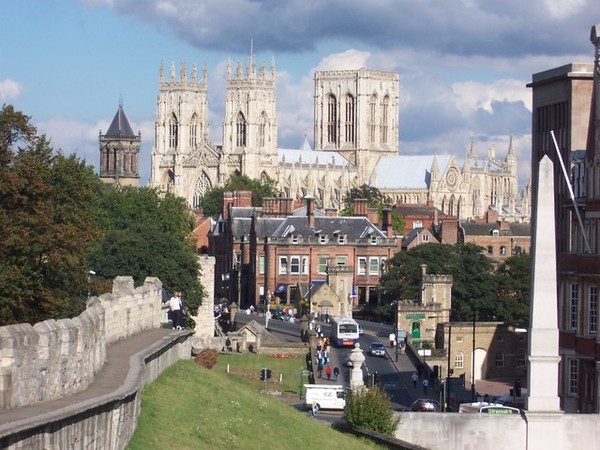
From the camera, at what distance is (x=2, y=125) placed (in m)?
49.5

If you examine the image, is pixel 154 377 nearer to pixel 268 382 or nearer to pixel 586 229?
pixel 586 229

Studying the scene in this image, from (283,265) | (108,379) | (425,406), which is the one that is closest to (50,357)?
(108,379)

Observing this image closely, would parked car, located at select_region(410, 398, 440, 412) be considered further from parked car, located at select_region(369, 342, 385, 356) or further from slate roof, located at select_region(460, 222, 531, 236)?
slate roof, located at select_region(460, 222, 531, 236)

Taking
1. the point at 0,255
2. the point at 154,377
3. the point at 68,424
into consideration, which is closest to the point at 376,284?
the point at 0,255

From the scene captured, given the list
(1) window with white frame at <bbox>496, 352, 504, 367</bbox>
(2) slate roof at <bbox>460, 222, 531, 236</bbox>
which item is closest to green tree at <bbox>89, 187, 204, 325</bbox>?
(1) window with white frame at <bbox>496, 352, 504, 367</bbox>

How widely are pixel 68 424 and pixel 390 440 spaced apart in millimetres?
17691

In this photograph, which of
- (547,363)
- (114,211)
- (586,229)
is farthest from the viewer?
(114,211)

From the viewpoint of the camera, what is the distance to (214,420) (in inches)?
1256

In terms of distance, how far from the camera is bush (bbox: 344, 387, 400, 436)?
41.7m

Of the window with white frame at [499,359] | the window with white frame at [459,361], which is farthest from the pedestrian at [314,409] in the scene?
the window with white frame at [499,359]

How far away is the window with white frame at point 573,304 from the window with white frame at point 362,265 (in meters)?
65.7

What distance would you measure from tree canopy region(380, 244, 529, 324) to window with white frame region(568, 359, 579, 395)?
129ft

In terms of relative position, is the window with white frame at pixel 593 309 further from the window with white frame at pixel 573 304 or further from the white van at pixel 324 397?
the white van at pixel 324 397

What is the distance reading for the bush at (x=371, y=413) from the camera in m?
41.7
